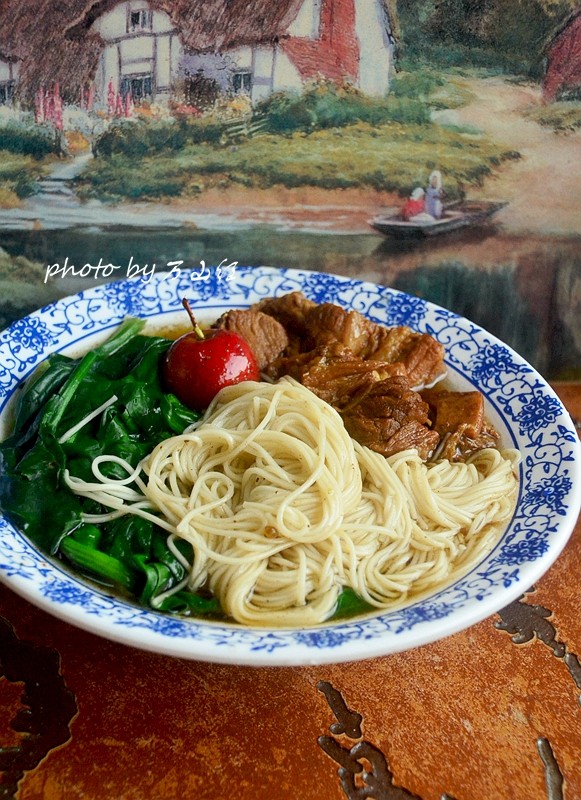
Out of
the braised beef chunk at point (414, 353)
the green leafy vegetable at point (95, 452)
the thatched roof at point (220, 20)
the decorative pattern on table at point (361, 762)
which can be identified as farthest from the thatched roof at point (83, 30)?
the decorative pattern on table at point (361, 762)

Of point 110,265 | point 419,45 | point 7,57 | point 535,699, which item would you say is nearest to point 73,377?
point 110,265

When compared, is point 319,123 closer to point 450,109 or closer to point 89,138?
point 450,109

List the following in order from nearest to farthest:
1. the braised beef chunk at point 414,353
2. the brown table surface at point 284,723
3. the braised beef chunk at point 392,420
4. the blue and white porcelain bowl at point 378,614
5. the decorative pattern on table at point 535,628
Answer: the blue and white porcelain bowl at point 378,614
the brown table surface at point 284,723
the decorative pattern on table at point 535,628
the braised beef chunk at point 392,420
the braised beef chunk at point 414,353

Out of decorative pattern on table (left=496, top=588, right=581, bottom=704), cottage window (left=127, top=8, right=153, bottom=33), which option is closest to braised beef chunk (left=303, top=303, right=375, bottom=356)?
decorative pattern on table (left=496, top=588, right=581, bottom=704)

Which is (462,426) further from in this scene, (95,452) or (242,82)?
(242,82)

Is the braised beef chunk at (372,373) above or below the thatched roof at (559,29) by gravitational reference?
below

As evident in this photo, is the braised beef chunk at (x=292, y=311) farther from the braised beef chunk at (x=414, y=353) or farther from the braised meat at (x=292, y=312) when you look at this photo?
the braised beef chunk at (x=414, y=353)

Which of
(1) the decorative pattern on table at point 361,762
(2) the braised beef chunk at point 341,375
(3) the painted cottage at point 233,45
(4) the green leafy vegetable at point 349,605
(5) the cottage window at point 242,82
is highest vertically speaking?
(3) the painted cottage at point 233,45

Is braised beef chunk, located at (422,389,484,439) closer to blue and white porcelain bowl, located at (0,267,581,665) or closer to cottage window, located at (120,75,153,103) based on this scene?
blue and white porcelain bowl, located at (0,267,581,665)
